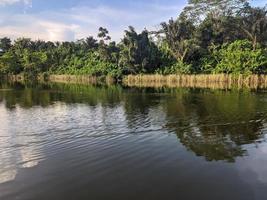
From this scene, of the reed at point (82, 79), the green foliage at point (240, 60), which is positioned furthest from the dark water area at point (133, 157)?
the reed at point (82, 79)

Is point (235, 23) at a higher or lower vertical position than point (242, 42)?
higher

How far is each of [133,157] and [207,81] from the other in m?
42.5

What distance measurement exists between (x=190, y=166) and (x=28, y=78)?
79.1m

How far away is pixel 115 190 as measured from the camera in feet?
29.3

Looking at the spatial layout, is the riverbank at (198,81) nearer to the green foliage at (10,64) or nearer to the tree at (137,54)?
the tree at (137,54)

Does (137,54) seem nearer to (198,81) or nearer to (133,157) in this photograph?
(198,81)

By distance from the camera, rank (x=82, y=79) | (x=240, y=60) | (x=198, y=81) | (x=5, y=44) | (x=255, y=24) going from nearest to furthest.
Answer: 1. (x=240, y=60)
2. (x=198, y=81)
3. (x=255, y=24)
4. (x=82, y=79)
5. (x=5, y=44)

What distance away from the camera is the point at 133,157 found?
473 inches

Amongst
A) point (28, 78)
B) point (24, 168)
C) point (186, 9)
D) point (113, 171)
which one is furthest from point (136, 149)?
point (28, 78)

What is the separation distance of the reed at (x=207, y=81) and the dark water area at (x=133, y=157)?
28.8 meters

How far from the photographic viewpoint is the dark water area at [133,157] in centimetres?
892

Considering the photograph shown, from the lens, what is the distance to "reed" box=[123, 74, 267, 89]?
1934 inches

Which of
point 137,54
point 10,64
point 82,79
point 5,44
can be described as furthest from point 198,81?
point 5,44

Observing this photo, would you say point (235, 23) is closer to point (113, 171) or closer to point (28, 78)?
point (28, 78)
